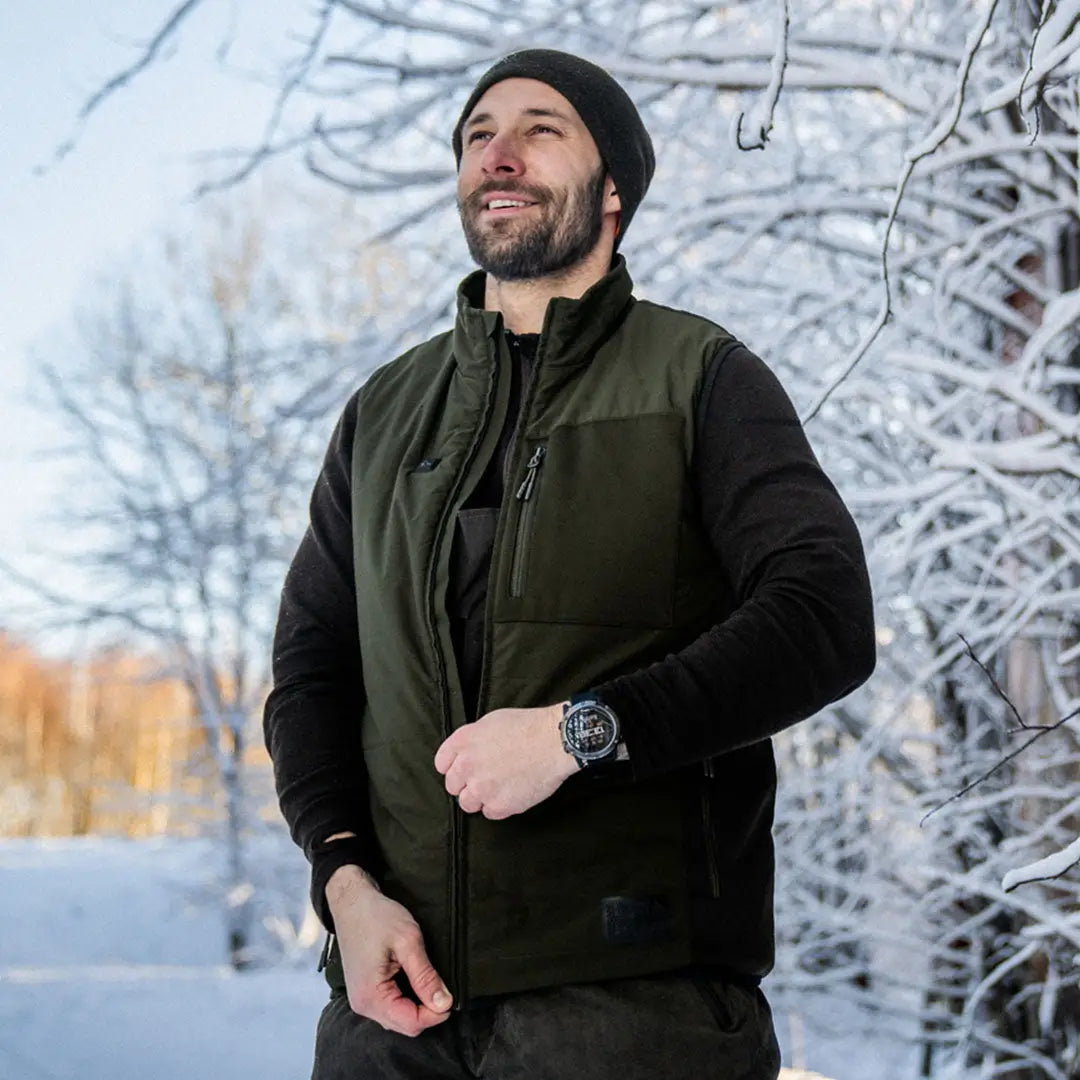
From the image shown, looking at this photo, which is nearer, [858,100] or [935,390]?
[935,390]

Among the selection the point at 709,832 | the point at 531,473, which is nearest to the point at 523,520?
the point at 531,473

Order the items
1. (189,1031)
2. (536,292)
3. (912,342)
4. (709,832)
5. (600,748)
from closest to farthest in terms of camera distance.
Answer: (600,748) → (709,832) → (536,292) → (912,342) → (189,1031)

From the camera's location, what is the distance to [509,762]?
4.24 feet

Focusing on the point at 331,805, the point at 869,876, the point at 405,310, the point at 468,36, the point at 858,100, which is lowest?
the point at 869,876

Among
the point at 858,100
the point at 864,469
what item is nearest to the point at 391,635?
the point at 864,469

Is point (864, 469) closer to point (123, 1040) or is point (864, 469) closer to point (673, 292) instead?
point (673, 292)

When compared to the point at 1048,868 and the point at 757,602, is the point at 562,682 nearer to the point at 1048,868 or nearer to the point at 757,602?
the point at 757,602

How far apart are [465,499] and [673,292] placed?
133 inches

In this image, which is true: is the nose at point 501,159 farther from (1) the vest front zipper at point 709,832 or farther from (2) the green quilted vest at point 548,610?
(1) the vest front zipper at point 709,832

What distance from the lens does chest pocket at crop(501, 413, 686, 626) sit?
141 centimetres

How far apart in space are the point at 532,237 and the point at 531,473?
340mm

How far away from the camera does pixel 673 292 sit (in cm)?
474

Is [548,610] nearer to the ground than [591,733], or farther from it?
farther from it

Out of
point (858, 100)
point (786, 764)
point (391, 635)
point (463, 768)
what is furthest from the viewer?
point (786, 764)
